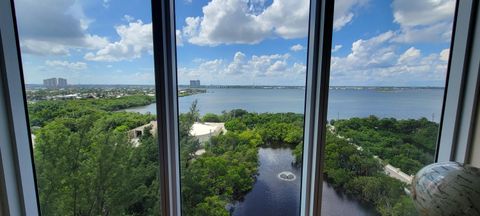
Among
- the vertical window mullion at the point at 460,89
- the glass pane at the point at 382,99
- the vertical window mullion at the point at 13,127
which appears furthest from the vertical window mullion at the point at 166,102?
the vertical window mullion at the point at 460,89

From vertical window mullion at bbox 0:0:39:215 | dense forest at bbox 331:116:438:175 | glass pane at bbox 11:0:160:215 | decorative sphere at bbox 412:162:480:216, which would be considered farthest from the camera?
dense forest at bbox 331:116:438:175

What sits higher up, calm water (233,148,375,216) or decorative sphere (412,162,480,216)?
decorative sphere (412,162,480,216)

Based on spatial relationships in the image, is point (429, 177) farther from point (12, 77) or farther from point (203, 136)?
point (12, 77)

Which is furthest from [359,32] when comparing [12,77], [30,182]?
[30,182]

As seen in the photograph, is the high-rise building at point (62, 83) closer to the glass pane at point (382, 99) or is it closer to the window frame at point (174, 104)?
the window frame at point (174, 104)

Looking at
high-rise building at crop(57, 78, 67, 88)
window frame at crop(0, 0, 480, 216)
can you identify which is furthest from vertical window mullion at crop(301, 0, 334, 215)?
high-rise building at crop(57, 78, 67, 88)

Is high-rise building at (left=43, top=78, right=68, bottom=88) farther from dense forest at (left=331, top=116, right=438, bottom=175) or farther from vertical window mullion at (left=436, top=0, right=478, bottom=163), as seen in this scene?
vertical window mullion at (left=436, top=0, right=478, bottom=163)

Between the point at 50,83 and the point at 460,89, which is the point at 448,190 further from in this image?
the point at 50,83

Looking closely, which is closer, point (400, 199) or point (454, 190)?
point (454, 190)
